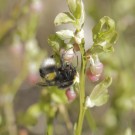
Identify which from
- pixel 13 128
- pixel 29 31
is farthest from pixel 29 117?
pixel 29 31

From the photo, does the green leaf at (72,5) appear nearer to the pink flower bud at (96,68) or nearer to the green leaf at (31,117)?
the pink flower bud at (96,68)

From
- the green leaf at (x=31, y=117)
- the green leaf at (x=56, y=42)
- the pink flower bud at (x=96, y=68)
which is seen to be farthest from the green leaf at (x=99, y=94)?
the green leaf at (x=31, y=117)

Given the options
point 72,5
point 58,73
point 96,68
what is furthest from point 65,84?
point 72,5

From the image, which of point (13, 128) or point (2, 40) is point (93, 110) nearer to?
point (2, 40)

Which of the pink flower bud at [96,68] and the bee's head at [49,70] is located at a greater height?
the pink flower bud at [96,68]

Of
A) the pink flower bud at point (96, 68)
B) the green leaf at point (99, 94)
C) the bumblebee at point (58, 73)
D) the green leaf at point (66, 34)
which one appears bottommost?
the green leaf at point (99, 94)

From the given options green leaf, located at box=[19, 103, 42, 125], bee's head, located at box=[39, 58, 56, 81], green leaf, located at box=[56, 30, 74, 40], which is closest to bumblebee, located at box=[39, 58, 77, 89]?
bee's head, located at box=[39, 58, 56, 81]

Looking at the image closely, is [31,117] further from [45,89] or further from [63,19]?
[63,19]
